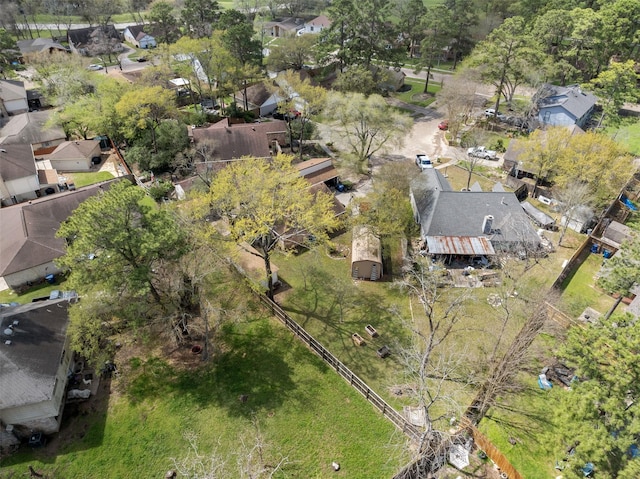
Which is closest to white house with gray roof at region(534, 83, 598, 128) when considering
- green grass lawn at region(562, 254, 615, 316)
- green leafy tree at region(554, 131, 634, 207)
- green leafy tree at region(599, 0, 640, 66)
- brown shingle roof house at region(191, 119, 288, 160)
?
green leafy tree at region(599, 0, 640, 66)

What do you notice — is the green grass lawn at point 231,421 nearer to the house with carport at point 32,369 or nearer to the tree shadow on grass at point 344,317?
the house with carport at point 32,369

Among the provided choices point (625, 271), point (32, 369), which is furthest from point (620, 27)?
point (32, 369)

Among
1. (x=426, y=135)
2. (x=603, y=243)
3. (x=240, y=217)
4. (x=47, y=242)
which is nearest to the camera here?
(x=240, y=217)

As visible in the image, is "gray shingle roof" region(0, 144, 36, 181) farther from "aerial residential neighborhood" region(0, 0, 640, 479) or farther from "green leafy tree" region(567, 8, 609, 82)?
"green leafy tree" region(567, 8, 609, 82)

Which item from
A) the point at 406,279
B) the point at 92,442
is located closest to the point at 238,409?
the point at 92,442

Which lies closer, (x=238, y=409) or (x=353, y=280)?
(x=238, y=409)

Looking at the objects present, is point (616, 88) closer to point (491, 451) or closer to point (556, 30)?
point (556, 30)

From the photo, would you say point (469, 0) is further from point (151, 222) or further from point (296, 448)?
point (296, 448)
